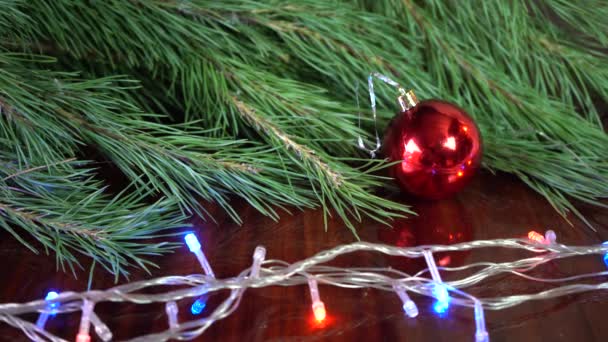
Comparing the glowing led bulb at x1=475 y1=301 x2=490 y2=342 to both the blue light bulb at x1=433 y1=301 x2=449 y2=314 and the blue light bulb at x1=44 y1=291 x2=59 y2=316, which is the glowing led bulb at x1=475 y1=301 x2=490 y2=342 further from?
the blue light bulb at x1=44 y1=291 x2=59 y2=316

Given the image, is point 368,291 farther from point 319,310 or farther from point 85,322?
point 85,322

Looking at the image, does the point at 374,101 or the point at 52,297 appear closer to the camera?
the point at 52,297

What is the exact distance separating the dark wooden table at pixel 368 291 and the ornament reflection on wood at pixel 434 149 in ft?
0.08

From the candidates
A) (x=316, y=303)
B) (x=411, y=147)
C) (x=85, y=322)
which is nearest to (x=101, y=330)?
(x=85, y=322)

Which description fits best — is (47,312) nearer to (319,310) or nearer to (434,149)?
(319,310)

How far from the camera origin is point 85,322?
336 millimetres

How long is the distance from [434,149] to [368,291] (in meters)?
0.11

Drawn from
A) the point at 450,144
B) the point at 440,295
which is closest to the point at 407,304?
the point at 440,295

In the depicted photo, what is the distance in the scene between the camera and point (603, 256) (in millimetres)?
406

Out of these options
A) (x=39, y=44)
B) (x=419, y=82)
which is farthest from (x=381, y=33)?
(x=39, y=44)

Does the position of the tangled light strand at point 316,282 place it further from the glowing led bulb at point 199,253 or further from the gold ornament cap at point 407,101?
the gold ornament cap at point 407,101

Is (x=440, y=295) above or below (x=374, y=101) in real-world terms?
below

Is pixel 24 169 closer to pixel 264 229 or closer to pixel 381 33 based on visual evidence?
pixel 264 229

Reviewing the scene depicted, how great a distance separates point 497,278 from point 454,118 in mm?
113
